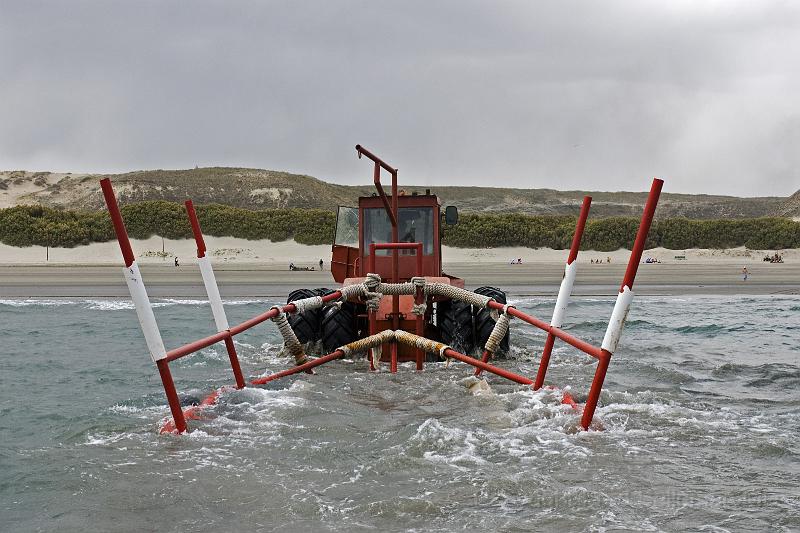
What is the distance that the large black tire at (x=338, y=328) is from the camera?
455 inches

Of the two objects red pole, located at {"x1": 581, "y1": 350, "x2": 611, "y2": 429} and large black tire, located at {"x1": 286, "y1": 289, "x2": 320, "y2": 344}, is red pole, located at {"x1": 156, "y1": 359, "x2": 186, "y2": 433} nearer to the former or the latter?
red pole, located at {"x1": 581, "y1": 350, "x2": 611, "y2": 429}

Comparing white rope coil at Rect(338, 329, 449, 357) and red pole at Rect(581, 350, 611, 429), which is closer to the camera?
red pole at Rect(581, 350, 611, 429)

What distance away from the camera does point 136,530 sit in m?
5.00

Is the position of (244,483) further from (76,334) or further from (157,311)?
(157,311)

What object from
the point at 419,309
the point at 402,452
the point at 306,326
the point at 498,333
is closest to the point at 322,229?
the point at 306,326

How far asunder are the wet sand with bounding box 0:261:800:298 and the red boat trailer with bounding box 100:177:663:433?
15.8m

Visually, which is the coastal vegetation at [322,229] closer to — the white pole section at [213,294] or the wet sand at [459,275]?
the wet sand at [459,275]

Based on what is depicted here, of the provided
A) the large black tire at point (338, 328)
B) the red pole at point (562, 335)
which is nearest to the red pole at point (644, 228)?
the red pole at point (562, 335)

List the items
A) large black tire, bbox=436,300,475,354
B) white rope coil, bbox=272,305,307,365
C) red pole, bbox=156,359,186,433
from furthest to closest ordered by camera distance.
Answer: large black tire, bbox=436,300,475,354 < white rope coil, bbox=272,305,307,365 < red pole, bbox=156,359,186,433

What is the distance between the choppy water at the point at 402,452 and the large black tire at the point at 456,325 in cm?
77

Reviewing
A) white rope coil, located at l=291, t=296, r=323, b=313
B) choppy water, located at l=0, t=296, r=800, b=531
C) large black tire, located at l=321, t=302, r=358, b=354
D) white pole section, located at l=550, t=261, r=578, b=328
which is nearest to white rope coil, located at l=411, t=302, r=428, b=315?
choppy water, located at l=0, t=296, r=800, b=531

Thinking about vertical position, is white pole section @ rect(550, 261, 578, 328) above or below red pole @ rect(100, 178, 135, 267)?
below

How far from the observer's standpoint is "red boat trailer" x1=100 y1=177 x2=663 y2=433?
19.9 ft

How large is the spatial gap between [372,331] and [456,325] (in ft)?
5.31
